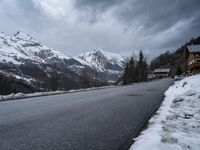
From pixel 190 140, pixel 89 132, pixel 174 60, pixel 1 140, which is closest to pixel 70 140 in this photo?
pixel 89 132

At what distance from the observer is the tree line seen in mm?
78000

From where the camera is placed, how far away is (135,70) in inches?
3223

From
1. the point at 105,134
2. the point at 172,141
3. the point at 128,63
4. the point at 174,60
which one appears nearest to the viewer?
the point at 172,141

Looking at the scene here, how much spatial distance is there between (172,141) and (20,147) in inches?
106

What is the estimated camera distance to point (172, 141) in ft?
14.2

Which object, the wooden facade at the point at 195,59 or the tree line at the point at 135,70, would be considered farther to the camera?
the tree line at the point at 135,70

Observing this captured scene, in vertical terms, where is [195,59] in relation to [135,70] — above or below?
above

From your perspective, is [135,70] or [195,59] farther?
[135,70]

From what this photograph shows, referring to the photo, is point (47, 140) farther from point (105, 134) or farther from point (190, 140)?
point (190, 140)

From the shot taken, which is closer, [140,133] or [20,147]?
[20,147]

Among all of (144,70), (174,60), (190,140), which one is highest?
(174,60)

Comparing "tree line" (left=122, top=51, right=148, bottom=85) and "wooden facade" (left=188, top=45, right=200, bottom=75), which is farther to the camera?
"tree line" (left=122, top=51, right=148, bottom=85)

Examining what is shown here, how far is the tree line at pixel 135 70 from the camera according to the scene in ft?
256

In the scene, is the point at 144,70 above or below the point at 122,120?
above
